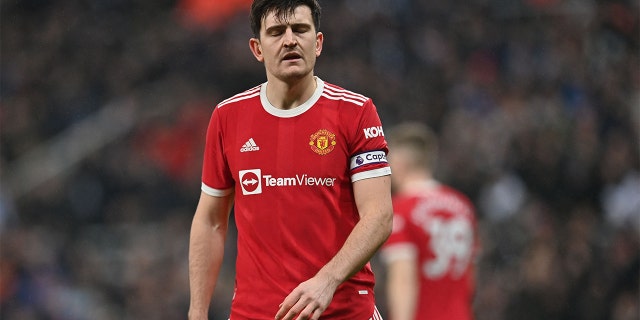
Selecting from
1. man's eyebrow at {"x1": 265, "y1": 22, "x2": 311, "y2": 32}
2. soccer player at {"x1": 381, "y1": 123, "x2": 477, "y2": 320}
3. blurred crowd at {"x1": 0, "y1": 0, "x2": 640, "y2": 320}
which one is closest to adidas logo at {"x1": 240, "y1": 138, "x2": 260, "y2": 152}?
man's eyebrow at {"x1": 265, "y1": 22, "x2": 311, "y2": 32}

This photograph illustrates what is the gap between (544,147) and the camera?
12.3 m

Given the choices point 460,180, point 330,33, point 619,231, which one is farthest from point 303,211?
point 330,33

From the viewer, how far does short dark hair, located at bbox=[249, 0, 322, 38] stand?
4.39 metres

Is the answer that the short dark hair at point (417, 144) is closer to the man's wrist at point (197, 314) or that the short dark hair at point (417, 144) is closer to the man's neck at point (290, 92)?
the man's neck at point (290, 92)

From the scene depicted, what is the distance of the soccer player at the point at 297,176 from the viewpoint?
4.41m

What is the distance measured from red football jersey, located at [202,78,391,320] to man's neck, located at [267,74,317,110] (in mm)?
27

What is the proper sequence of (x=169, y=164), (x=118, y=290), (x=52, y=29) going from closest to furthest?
(x=118, y=290) → (x=169, y=164) → (x=52, y=29)

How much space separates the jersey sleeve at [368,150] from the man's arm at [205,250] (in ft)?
2.04

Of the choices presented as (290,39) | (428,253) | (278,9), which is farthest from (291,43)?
(428,253)

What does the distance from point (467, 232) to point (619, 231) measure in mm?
4577

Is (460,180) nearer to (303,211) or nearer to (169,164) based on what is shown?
(169,164)

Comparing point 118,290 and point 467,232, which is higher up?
point 467,232

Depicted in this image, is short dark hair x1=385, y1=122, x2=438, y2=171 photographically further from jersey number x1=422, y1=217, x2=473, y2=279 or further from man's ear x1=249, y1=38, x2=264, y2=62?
man's ear x1=249, y1=38, x2=264, y2=62

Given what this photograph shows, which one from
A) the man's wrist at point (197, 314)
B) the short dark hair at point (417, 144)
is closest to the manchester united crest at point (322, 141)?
the man's wrist at point (197, 314)
